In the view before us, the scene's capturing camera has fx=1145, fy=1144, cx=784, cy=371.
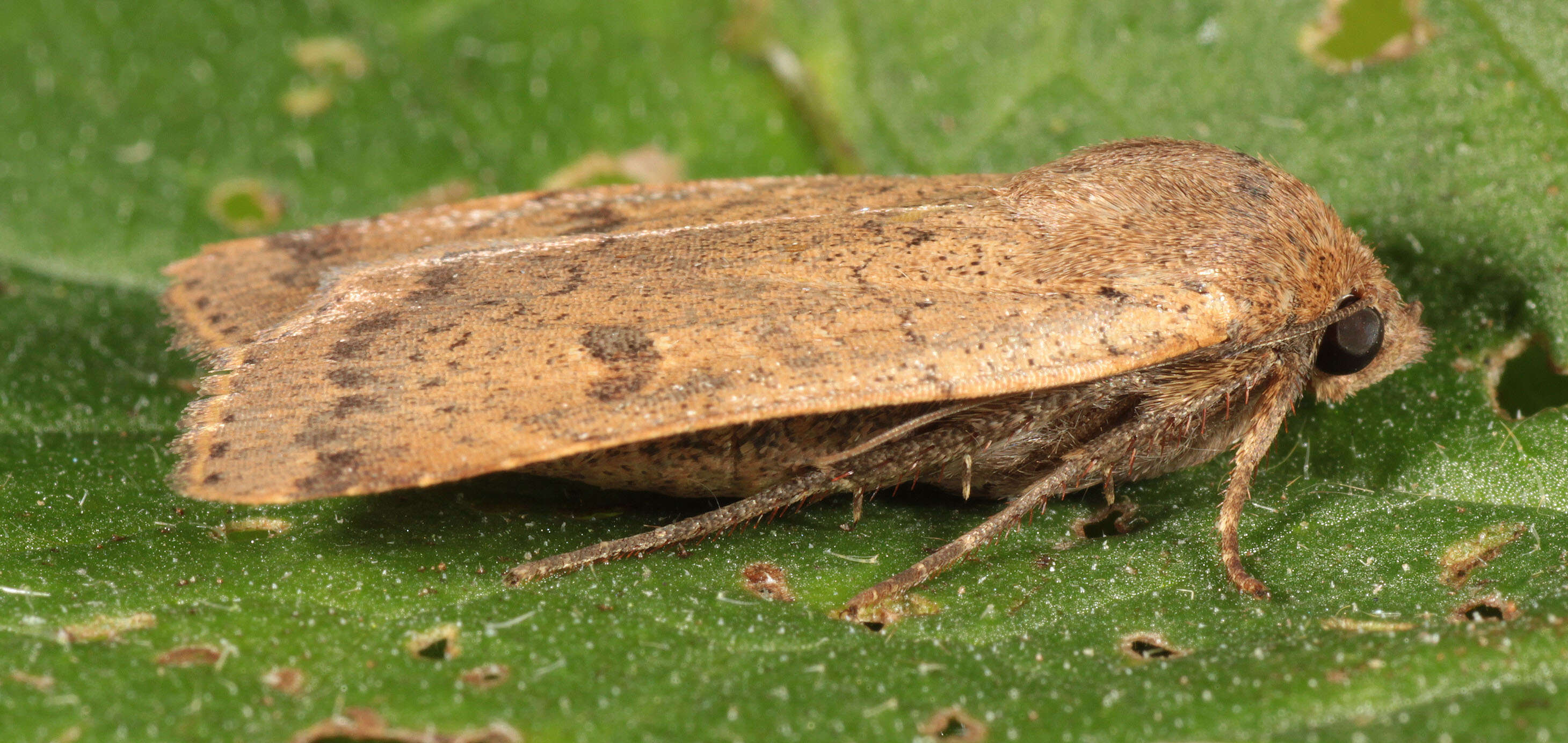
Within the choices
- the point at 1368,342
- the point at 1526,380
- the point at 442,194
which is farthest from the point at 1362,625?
the point at 442,194

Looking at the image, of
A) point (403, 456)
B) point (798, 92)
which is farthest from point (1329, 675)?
point (798, 92)

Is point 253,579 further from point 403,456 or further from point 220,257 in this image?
point 220,257

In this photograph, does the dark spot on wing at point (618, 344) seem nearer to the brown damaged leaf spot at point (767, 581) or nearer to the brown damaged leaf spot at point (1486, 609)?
the brown damaged leaf spot at point (767, 581)

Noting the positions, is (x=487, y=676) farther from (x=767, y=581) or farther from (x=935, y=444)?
(x=935, y=444)

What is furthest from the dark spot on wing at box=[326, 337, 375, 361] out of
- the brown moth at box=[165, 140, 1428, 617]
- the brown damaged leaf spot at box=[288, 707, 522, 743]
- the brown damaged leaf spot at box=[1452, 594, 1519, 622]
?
the brown damaged leaf spot at box=[1452, 594, 1519, 622]

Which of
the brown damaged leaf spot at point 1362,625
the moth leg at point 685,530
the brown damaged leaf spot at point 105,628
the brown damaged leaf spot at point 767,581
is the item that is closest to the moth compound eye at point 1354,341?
the brown damaged leaf spot at point 1362,625

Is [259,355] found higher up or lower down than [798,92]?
lower down

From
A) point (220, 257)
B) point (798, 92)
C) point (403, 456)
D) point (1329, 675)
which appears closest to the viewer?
point (1329, 675)
